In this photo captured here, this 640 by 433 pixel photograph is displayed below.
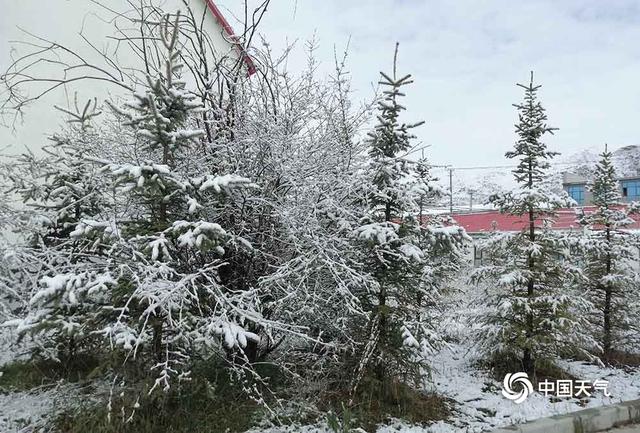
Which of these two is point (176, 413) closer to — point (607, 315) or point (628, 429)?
point (628, 429)

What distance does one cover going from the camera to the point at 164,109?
406cm

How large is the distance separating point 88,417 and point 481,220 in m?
18.2

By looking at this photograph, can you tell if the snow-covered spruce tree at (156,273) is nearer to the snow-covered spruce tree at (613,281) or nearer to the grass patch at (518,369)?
the grass patch at (518,369)

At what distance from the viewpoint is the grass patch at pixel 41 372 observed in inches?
202

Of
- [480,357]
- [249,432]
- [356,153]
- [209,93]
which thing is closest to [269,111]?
[209,93]

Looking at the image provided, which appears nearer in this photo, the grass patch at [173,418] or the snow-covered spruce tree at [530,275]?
the grass patch at [173,418]

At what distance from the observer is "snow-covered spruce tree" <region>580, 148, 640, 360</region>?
765cm

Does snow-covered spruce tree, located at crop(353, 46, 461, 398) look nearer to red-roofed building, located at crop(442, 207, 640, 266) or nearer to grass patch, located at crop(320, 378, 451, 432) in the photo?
grass patch, located at crop(320, 378, 451, 432)

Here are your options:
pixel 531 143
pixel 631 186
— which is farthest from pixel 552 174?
pixel 631 186

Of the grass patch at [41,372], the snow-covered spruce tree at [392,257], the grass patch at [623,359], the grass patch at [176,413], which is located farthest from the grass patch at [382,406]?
the grass patch at [623,359]

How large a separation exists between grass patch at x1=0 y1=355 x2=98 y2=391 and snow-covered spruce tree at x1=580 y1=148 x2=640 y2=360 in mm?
6957

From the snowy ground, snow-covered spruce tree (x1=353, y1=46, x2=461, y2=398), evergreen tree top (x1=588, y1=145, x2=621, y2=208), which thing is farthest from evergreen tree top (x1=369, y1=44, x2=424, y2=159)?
evergreen tree top (x1=588, y1=145, x2=621, y2=208)

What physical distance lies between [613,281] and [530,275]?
234 cm

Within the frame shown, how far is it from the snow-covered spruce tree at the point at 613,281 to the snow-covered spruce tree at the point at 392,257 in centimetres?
384
